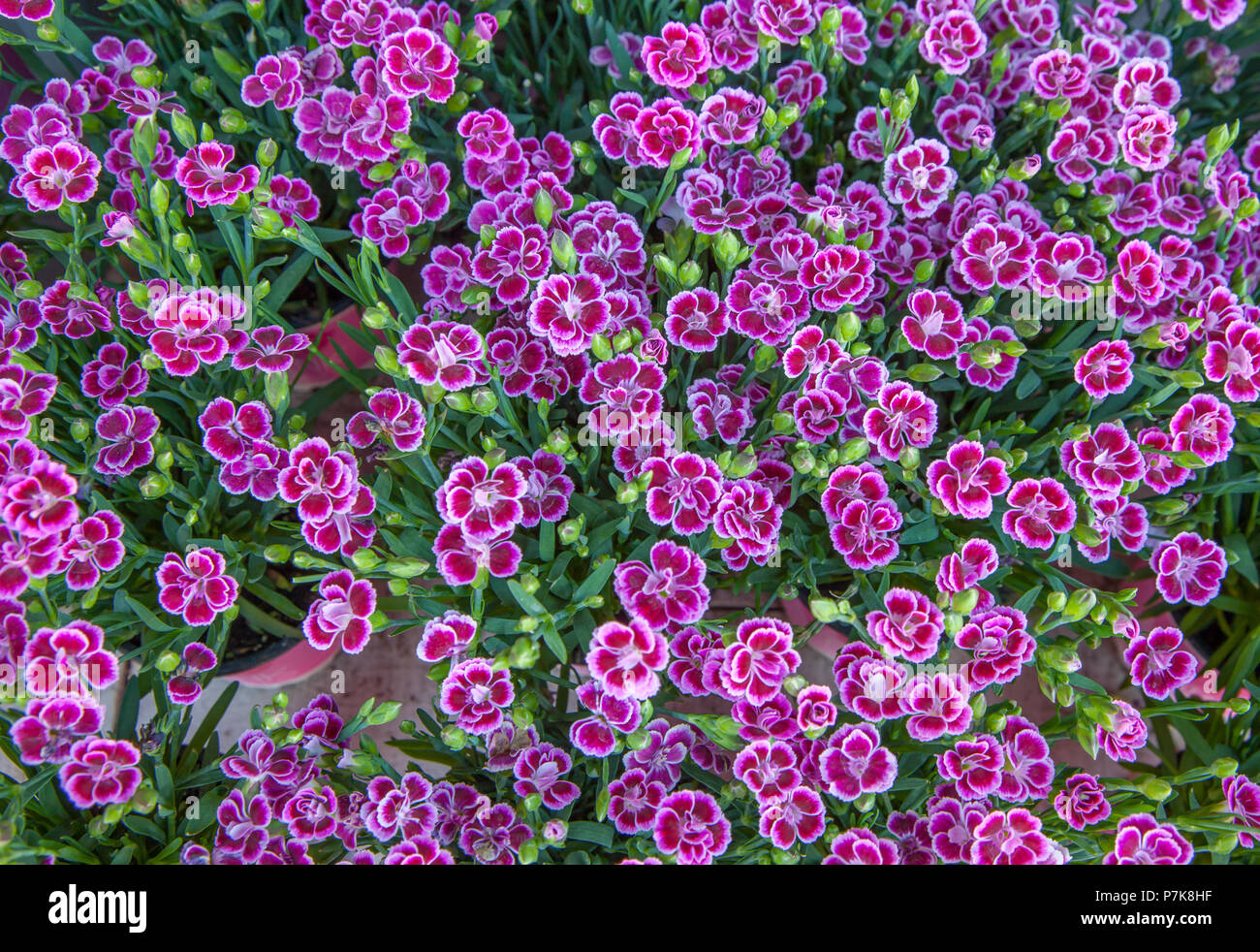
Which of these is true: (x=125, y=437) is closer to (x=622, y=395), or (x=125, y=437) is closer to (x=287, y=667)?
(x=287, y=667)

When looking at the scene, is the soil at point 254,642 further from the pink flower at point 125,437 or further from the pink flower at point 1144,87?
the pink flower at point 1144,87

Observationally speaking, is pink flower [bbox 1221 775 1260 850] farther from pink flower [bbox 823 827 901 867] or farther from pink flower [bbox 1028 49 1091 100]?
pink flower [bbox 1028 49 1091 100]

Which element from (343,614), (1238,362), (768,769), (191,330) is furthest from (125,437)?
(1238,362)

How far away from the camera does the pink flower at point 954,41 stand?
4.38ft

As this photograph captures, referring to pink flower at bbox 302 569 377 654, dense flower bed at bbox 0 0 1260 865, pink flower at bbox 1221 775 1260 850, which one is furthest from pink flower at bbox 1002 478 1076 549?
pink flower at bbox 302 569 377 654

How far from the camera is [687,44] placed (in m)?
1.25

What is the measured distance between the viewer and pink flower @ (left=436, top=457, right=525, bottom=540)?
106 centimetres

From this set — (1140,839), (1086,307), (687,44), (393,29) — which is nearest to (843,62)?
(687,44)

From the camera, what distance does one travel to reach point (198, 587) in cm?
116

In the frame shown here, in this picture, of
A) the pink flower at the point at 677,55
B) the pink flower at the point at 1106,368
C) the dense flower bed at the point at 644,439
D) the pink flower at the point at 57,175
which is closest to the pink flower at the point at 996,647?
the dense flower bed at the point at 644,439

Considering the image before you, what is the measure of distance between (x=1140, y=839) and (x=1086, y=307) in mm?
779

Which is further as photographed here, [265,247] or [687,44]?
[265,247]

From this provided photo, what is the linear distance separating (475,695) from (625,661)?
213 millimetres
